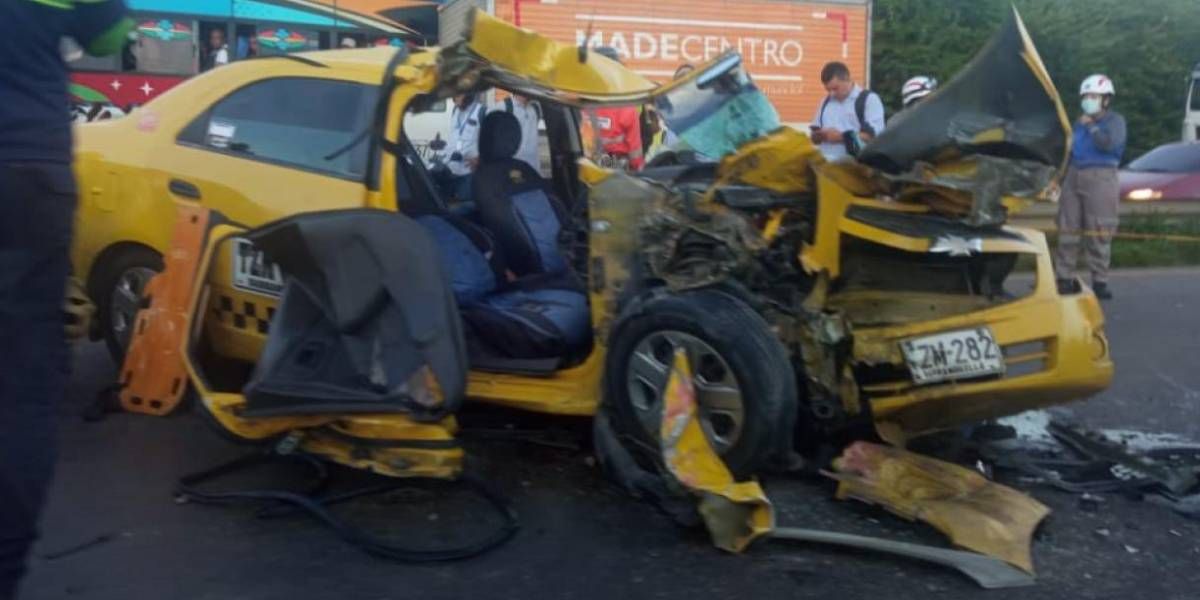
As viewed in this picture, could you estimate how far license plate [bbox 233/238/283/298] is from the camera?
5656mm

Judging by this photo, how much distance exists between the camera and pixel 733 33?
1750 centimetres

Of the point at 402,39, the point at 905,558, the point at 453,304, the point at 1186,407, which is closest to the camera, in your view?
the point at 905,558

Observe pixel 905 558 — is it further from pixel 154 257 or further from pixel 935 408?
pixel 154 257

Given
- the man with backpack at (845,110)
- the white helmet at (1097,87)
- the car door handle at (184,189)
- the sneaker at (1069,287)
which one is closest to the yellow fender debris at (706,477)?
the sneaker at (1069,287)

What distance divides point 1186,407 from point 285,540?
15.1 ft

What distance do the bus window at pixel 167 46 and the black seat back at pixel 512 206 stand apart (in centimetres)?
1040

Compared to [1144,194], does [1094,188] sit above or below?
above

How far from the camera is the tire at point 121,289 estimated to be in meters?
6.26

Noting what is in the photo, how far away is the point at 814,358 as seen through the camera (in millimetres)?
4922

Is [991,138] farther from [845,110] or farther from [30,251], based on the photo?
[845,110]

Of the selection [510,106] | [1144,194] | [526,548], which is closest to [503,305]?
[526,548]

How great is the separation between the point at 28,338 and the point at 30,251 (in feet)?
0.56

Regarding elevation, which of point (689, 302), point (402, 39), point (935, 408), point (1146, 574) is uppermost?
point (402, 39)

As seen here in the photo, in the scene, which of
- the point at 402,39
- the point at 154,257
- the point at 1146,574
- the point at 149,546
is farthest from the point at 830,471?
the point at 402,39
